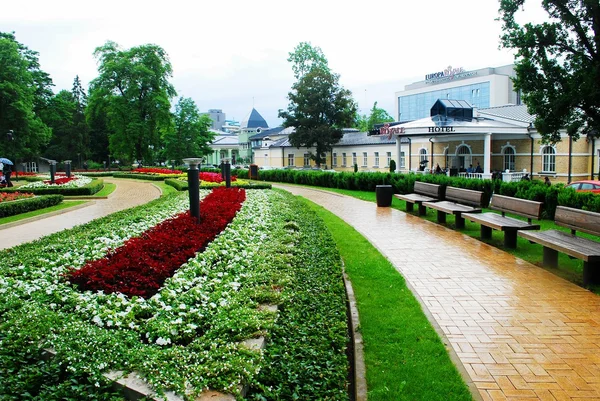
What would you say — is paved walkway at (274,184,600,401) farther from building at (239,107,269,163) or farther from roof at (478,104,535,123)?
building at (239,107,269,163)

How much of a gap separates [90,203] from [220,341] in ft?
56.5

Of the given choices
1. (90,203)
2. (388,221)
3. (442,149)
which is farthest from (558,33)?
(442,149)

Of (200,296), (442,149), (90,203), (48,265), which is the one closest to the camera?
(200,296)

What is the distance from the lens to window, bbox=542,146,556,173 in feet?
100

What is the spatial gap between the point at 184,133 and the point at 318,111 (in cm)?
1508

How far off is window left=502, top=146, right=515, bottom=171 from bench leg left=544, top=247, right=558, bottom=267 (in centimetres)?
2725

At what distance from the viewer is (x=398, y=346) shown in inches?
191

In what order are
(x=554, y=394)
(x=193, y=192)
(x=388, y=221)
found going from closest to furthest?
(x=554, y=394) < (x=193, y=192) < (x=388, y=221)

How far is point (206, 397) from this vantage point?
11.1 feet

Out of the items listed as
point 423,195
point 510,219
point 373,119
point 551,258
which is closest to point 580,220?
point 551,258

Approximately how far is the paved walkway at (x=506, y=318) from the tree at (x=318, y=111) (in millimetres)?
37762

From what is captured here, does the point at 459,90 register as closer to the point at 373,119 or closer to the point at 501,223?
the point at 373,119

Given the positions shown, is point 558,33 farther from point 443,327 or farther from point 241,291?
point 241,291

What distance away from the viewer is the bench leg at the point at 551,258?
26.3 ft
